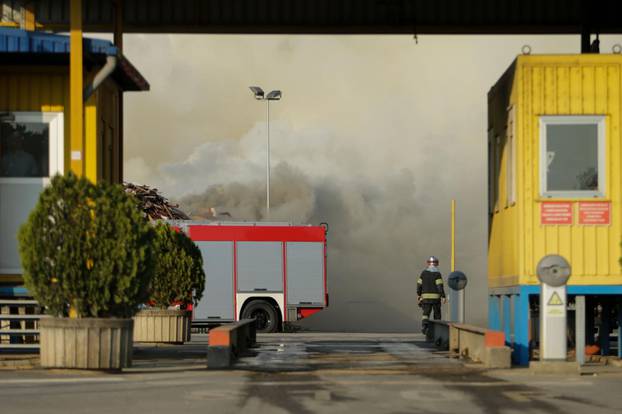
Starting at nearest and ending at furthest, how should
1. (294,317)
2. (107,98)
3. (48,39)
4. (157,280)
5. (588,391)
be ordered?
1. (588,391)
2. (48,39)
3. (107,98)
4. (157,280)
5. (294,317)

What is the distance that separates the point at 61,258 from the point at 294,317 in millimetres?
21831

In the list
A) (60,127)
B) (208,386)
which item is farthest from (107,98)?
(208,386)

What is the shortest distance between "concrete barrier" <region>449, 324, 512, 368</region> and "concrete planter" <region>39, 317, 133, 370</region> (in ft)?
17.7

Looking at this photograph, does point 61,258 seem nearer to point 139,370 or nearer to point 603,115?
point 139,370

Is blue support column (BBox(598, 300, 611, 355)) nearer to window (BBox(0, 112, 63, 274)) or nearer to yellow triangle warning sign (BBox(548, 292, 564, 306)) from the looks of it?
yellow triangle warning sign (BBox(548, 292, 564, 306))

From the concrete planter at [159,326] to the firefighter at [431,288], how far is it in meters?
6.23

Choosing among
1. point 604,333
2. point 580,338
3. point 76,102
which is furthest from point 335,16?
point 580,338

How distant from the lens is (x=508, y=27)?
28.1m

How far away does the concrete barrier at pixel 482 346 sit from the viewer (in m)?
19.8

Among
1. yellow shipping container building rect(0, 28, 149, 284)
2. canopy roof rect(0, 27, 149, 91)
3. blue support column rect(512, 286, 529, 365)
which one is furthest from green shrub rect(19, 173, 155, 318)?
blue support column rect(512, 286, 529, 365)

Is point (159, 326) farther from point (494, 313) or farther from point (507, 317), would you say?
point (507, 317)

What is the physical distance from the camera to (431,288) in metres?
31.8

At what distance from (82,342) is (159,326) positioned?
10258 millimetres

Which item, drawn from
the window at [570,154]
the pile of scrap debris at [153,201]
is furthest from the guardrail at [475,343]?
the pile of scrap debris at [153,201]
